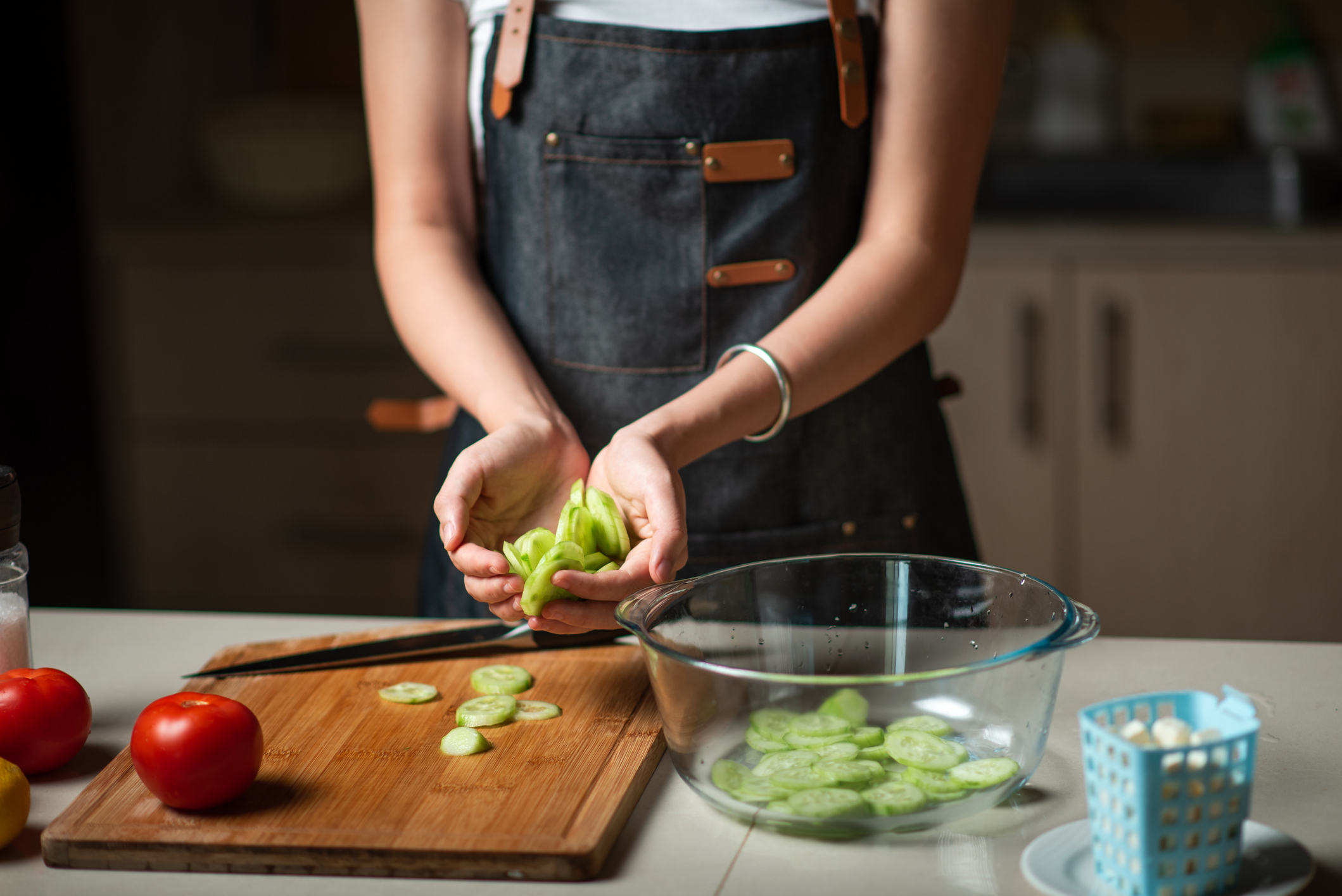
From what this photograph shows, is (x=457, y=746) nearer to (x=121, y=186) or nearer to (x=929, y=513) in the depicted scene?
(x=929, y=513)

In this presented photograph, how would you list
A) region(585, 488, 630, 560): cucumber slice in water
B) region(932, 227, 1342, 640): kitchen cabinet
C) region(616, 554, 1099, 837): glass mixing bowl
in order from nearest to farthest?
region(616, 554, 1099, 837): glass mixing bowl, region(585, 488, 630, 560): cucumber slice in water, region(932, 227, 1342, 640): kitchen cabinet

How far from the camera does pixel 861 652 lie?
874 mm

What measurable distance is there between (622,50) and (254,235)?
1.44 meters

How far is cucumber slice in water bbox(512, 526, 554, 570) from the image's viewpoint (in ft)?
2.85

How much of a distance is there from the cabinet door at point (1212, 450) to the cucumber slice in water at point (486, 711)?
63.8 inches

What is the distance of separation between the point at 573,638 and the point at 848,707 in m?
0.33

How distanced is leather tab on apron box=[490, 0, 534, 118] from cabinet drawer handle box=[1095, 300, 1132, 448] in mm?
1320

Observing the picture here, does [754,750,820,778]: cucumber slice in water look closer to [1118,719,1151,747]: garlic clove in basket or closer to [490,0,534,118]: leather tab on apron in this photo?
[1118,719,1151,747]: garlic clove in basket

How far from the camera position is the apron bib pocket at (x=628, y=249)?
48.4 inches

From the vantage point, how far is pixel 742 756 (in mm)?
737

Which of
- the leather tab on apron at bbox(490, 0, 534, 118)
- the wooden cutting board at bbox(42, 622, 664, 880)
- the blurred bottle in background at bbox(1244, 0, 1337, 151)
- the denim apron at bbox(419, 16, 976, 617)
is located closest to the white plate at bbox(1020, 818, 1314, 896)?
the wooden cutting board at bbox(42, 622, 664, 880)

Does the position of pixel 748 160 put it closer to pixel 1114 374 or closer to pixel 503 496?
pixel 503 496

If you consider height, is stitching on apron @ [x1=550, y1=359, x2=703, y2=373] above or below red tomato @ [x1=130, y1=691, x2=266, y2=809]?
above

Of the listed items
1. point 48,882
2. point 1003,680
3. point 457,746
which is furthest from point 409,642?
point 1003,680
